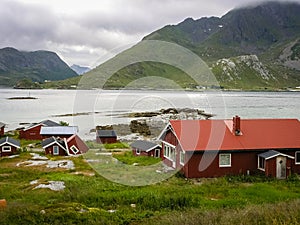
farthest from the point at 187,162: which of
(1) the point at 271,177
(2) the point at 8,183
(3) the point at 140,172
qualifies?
(2) the point at 8,183

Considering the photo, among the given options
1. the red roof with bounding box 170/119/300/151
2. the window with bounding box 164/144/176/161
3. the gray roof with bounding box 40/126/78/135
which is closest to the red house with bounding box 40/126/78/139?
the gray roof with bounding box 40/126/78/135

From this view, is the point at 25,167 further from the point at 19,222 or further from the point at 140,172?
the point at 19,222

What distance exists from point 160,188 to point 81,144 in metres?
24.1

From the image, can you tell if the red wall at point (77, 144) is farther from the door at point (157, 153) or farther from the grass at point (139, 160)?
the door at point (157, 153)

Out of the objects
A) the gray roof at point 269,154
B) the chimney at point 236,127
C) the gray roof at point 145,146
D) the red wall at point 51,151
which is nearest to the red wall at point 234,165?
the gray roof at point 269,154

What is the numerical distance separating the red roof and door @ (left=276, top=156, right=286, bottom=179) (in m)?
1.28

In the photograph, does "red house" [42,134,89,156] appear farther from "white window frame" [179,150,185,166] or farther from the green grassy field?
"white window frame" [179,150,185,166]

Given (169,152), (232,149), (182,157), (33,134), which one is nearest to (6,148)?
(33,134)

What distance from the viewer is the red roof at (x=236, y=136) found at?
30109 millimetres

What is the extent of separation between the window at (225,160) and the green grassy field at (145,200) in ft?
5.03

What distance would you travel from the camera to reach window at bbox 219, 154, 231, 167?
29828 mm

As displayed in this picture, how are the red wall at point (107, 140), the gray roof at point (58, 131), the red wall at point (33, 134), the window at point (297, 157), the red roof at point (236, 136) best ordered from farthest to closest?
the red wall at point (33, 134)
the red wall at point (107, 140)
the gray roof at point (58, 131)
the window at point (297, 157)
the red roof at point (236, 136)

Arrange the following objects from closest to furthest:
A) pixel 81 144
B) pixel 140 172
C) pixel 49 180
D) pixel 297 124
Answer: pixel 49 180 < pixel 140 172 < pixel 297 124 < pixel 81 144

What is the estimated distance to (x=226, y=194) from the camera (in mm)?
23547
